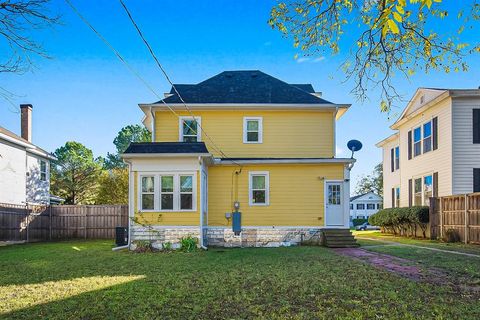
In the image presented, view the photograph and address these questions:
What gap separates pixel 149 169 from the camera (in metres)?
16.2

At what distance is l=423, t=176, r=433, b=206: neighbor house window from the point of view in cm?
2198

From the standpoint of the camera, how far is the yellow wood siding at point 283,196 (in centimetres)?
1766

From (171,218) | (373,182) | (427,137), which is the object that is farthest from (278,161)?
(373,182)

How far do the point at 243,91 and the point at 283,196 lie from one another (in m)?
5.52

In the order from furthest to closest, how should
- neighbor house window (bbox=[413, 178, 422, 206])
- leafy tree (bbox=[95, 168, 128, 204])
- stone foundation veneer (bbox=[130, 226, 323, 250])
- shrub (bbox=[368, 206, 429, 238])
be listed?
leafy tree (bbox=[95, 168, 128, 204])
neighbor house window (bbox=[413, 178, 422, 206])
shrub (bbox=[368, 206, 429, 238])
stone foundation veneer (bbox=[130, 226, 323, 250])

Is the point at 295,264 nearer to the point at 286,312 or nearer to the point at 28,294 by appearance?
the point at 286,312

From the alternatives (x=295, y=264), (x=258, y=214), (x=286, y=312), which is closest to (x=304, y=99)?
(x=258, y=214)

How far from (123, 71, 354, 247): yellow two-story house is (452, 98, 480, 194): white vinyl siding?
16.0 feet

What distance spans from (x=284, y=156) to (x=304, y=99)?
2.72 metres

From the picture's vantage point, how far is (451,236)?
1777 cm

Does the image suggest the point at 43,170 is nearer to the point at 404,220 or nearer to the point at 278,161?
the point at 278,161

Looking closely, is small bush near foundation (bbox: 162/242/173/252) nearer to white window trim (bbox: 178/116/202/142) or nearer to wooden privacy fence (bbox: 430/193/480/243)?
white window trim (bbox: 178/116/202/142)

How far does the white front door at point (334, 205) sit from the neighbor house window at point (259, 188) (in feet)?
7.91

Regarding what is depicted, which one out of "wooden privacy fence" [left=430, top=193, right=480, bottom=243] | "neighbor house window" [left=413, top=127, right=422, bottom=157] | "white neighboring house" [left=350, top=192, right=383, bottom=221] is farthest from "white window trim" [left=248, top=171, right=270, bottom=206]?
"white neighboring house" [left=350, top=192, right=383, bottom=221]
